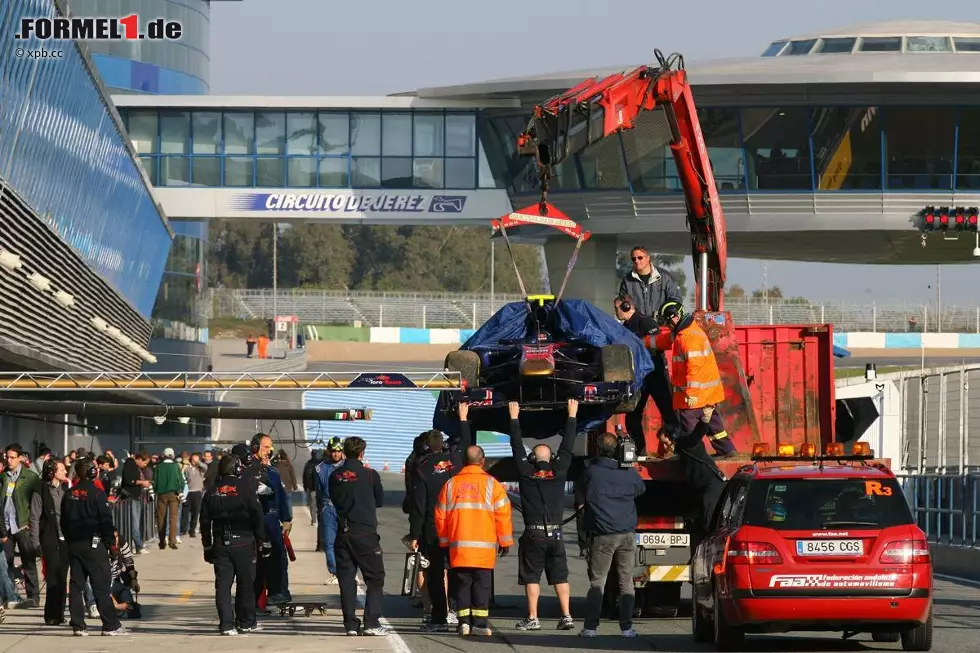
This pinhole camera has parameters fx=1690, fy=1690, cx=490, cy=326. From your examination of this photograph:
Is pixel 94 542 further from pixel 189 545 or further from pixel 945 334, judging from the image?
pixel 945 334

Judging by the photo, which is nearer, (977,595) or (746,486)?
A: (746,486)

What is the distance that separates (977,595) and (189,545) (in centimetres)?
1769

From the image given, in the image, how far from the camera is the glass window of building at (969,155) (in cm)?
4853

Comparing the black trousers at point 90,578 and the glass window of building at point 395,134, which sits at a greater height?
the glass window of building at point 395,134

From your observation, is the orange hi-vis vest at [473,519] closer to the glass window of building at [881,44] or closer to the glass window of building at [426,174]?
the glass window of building at [426,174]

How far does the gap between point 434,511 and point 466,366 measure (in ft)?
5.02

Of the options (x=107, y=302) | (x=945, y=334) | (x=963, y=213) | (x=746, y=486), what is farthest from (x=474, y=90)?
(x=945, y=334)

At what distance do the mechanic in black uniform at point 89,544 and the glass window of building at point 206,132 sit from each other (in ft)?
134

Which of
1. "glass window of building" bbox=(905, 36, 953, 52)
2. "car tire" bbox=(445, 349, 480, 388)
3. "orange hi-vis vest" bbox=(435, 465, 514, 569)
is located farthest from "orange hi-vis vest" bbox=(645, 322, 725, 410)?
"glass window of building" bbox=(905, 36, 953, 52)

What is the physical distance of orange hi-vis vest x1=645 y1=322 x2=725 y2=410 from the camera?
16.5 m

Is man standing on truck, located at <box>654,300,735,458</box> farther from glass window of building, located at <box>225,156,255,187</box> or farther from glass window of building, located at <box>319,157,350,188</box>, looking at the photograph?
glass window of building, located at <box>225,156,255,187</box>

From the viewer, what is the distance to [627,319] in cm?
1792

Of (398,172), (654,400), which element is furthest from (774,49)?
(654,400)

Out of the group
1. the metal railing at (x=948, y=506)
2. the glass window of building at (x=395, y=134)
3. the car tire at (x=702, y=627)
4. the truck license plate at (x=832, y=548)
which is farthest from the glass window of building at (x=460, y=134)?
the truck license plate at (x=832, y=548)
